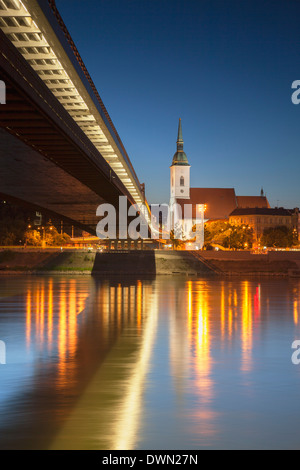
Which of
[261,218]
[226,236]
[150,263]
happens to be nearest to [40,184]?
[150,263]

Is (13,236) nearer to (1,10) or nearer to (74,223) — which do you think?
(74,223)

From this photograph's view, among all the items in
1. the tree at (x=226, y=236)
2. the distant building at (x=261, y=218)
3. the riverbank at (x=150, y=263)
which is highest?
the distant building at (x=261, y=218)

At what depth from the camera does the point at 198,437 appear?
26.8ft

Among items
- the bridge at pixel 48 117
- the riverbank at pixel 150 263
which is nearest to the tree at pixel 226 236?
the riverbank at pixel 150 263

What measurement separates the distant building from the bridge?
135m

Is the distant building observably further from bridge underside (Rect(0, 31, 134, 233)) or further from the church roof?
bridge underside (Rect(0, 31, 134, 233))

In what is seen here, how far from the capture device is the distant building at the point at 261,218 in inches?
7288

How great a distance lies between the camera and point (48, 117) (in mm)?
19828

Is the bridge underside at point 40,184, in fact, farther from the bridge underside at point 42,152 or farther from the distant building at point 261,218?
the distant building at point 261,218

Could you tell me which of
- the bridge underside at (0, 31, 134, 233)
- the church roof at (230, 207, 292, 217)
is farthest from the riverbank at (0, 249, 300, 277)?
the church roof at (230, 207, 292, 217)

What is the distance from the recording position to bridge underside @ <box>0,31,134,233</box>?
54.0ft

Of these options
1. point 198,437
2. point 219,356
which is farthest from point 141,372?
point 198,437

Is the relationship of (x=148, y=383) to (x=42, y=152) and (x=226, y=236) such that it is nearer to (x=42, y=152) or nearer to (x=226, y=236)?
(x=42, y=152)

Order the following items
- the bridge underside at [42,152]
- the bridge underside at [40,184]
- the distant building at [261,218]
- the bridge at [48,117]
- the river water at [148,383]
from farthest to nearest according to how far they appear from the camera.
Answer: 1. the distant building at [261,218]
2. the bridge underside at [40,184]
3. the bridge at [48,117]
4. the bridge underside at [42,152]
5. the river water at [148,383]
